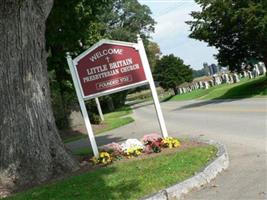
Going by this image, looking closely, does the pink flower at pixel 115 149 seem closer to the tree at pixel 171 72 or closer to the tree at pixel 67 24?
the tree at pixel 67 24

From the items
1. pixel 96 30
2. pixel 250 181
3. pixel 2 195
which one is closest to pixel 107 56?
pixel 2 195

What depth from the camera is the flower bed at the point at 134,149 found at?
1157 centimetres

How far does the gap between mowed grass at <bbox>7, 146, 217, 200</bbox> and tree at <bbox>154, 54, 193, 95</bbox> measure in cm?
5865

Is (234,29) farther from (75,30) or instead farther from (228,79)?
(228,79)

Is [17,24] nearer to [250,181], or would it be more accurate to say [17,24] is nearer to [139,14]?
[250,181]

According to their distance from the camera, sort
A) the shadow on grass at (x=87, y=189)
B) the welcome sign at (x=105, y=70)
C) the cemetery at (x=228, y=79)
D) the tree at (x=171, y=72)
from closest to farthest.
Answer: the shadow on grass at (x=87, y=189), the welcome sign at (x=105, y=70), the cemetery at (x=228, y=79), the tree at (x=171, y=72)

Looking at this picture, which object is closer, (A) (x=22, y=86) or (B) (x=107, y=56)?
(A) (x=22, y=86)

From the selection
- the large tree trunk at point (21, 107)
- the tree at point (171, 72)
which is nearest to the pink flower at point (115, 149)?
the large tree trunk at point (21, 107)

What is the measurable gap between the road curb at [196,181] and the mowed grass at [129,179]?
0.16 m

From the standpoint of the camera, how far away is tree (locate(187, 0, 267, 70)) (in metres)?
26.8

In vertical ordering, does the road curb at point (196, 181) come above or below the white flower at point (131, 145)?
below

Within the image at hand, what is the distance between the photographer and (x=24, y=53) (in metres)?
10.6

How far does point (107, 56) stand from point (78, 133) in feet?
57.4

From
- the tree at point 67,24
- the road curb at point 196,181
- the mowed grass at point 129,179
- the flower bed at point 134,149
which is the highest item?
the tree at point 67,24
